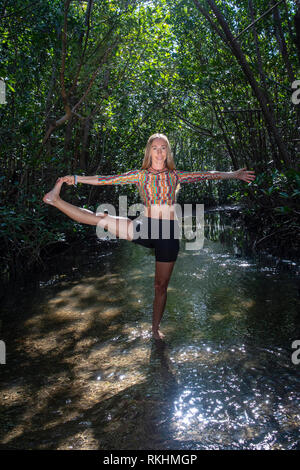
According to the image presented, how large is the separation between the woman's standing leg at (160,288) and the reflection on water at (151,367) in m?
0.16

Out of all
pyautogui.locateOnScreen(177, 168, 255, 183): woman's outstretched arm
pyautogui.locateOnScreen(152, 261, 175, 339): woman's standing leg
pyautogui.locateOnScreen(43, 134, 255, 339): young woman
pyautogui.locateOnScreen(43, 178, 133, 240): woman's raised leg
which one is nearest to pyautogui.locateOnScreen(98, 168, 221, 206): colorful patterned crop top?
pyautogui.locateOnScreen(43, 134, 255, 339): young woman

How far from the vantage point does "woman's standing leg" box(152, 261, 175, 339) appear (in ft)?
12.6

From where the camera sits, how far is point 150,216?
3820mm

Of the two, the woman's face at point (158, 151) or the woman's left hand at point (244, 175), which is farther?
the woman's left hand at point (244, 175)

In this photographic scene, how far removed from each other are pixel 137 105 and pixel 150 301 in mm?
8942

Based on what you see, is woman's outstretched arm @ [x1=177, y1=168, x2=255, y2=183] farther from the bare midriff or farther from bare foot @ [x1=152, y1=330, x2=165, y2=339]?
bare foot @ [x1=152, y1=330, x2=165, y2=339]

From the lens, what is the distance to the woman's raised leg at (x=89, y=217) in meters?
3.66

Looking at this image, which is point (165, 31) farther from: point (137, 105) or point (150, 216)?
point (150, 216)

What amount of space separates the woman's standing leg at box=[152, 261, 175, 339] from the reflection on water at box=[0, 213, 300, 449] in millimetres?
158

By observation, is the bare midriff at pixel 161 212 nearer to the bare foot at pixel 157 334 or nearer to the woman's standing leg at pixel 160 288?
the woman's standing leg at pixel 160 288

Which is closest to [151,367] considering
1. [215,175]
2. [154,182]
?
[154,182]

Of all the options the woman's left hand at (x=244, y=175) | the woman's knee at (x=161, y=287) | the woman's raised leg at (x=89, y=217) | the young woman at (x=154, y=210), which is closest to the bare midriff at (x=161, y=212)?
the young woman at (x=154, y=210)

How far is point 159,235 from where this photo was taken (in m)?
3.76
